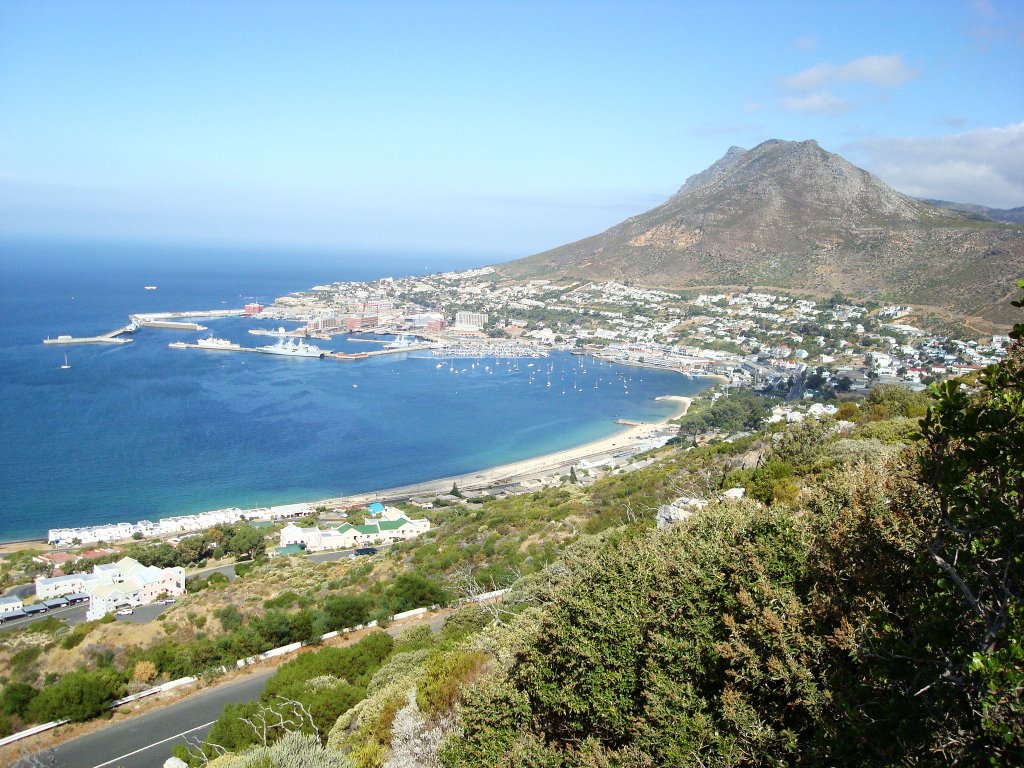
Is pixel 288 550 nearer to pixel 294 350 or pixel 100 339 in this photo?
pixel 294 350

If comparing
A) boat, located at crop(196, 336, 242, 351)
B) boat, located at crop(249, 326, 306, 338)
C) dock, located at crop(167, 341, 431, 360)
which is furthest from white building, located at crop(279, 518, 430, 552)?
boat, located at crop(249, 326, 306, 338)

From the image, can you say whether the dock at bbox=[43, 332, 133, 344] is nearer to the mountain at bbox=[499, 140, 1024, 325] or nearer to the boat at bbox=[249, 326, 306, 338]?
the boat at bbox=[249, 326, 306, 338]

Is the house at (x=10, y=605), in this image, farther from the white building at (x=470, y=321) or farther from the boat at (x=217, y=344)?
the white building at (x=470, y=321)

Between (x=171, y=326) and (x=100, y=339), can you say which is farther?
(x=171, y=326)

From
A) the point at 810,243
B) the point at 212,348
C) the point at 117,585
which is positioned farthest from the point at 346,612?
the point at 810,243

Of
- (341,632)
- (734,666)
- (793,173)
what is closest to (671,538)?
(734,666)

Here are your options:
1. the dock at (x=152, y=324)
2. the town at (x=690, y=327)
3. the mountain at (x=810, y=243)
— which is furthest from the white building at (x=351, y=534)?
the mountain at (x=810, y=243)

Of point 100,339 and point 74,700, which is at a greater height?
point 100,339
